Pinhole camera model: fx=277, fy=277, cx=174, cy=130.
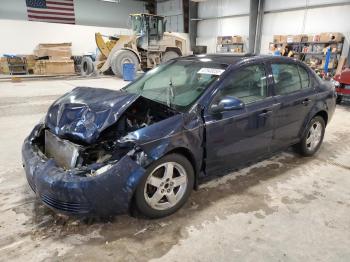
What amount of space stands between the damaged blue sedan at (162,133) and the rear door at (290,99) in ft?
0.04

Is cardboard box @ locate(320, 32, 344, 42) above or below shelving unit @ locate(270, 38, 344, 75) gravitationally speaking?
above

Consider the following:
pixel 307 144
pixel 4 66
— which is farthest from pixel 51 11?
pixel 307 144

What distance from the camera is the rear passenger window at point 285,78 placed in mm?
3100

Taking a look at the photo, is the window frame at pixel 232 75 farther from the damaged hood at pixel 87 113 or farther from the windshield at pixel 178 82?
the damaged hood at pixel 87 113

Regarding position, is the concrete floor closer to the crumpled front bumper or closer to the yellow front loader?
the crumpled front bumper

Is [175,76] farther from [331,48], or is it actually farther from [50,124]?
[331,48]

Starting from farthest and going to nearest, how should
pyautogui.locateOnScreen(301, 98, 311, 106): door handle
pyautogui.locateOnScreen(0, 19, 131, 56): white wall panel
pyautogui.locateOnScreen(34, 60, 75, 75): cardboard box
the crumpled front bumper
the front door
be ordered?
1. pyautogui.locateOnScreen(0, 19, 131, 56): white wall panel
2. pyautogui.locateOnScreen(34, 60, 75, 75): cardboard box
3. pyautogui.locateOnScreen(301, 98, 311, 106): door handle
4. the front door
5. the crumpled front bumper

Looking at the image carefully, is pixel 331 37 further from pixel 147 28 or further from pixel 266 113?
pixel 266 113

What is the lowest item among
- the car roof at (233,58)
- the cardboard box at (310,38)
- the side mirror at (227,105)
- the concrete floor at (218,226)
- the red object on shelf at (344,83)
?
the concrete floor at (218,226)

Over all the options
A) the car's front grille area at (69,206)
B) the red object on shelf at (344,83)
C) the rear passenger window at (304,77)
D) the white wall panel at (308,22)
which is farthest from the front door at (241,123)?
the white wall panel at (308,22)

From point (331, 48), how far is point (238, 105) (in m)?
11.7

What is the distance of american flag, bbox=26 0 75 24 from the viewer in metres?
16.8

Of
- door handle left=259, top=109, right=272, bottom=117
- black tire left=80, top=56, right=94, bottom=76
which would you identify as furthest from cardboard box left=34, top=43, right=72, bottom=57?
door handle left=259, top=109, right=272, bottom=117

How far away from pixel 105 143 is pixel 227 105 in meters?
1.09
